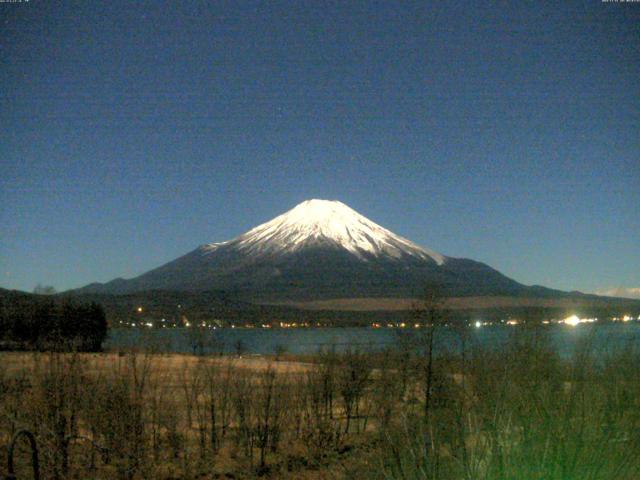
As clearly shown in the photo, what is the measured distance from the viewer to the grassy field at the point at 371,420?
4.07 metres

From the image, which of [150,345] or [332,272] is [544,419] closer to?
[150,345]

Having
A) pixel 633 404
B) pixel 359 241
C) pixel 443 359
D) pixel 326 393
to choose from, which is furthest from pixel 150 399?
pixel 359 241

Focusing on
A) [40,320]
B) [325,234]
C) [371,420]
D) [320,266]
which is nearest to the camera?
[371,420]

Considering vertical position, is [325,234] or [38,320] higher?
[325,234]

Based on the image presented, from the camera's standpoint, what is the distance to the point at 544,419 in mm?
4289

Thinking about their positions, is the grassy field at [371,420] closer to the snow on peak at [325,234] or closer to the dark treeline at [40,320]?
the dark treeline at [40,320]

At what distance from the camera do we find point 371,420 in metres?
18.3

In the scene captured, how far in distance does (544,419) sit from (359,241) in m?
179

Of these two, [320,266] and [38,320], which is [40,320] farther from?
[320,266]

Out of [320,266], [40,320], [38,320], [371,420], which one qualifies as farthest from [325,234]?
[371,420]

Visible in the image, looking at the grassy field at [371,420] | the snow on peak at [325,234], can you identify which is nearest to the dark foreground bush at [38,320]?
the grassy field at [371,420]

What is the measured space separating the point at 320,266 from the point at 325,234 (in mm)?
19455

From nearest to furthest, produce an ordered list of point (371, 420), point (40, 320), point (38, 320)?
point (371, 420) → point (40, 320) → point (38, 320)

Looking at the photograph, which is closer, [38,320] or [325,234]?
A: [38,320]
